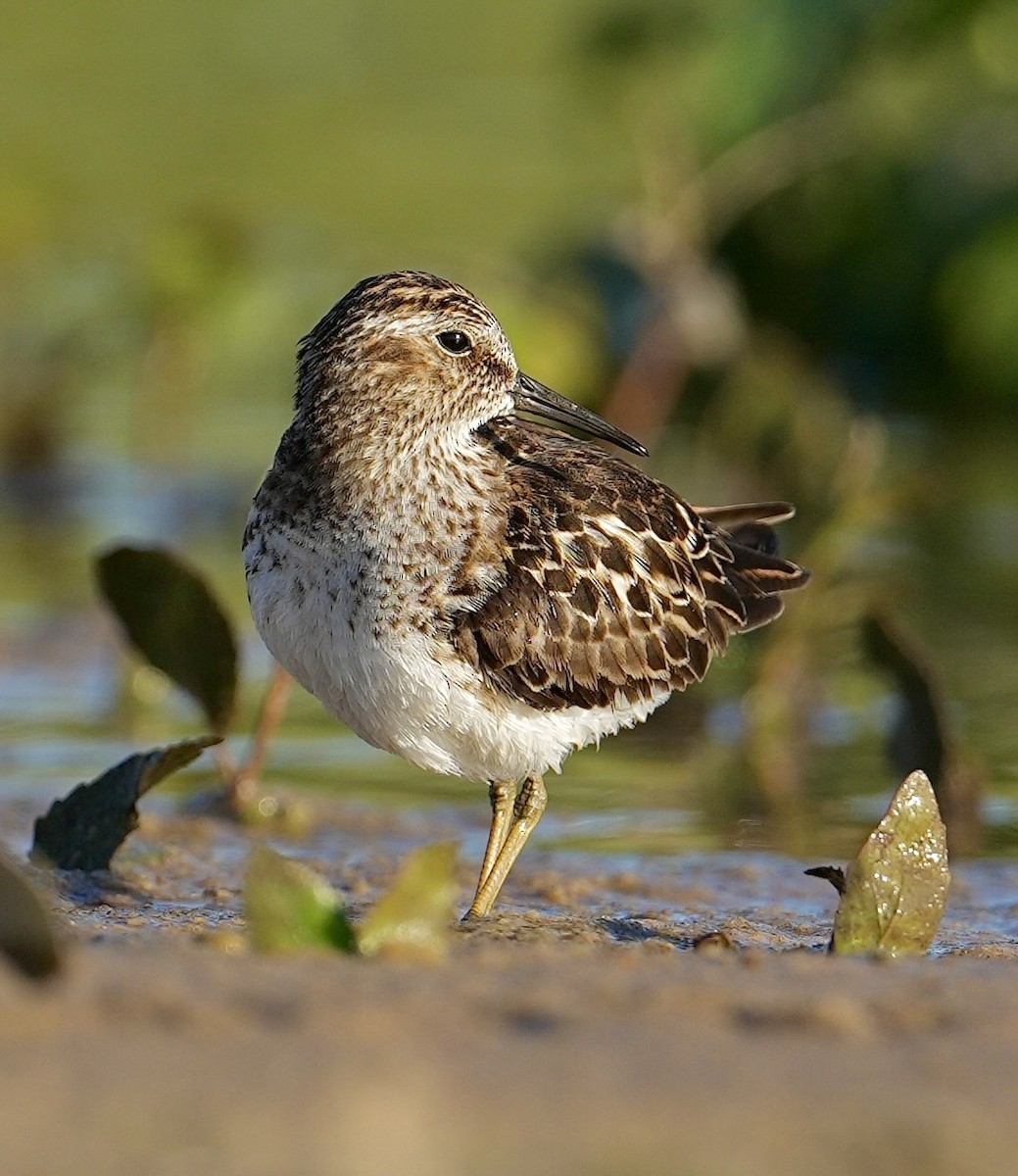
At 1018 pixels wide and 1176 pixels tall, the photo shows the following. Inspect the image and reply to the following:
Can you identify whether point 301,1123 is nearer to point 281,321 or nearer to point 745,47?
point 281,321

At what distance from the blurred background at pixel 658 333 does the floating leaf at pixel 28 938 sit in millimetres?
3295

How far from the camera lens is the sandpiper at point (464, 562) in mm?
5285

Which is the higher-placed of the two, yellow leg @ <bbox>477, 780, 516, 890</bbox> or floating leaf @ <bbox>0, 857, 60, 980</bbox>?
yellow leg @ <bbox>477, 780, 516, 890</bbox>

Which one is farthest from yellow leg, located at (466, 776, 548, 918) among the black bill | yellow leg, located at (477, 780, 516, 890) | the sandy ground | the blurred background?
the sandy ground

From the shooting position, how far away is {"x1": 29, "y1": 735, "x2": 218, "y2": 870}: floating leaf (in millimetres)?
5573

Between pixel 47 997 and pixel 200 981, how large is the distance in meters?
0.25

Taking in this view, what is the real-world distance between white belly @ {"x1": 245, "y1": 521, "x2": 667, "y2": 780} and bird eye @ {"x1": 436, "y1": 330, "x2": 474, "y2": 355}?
2.47ft

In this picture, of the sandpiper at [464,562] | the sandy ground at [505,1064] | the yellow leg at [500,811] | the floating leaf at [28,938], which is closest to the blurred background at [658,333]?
the yellow leg at [500,811]

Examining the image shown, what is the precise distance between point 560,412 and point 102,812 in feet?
5.51

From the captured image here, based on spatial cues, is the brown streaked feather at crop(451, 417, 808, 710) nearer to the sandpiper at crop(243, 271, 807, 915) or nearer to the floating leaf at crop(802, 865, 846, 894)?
the sandpiper at crop(243, 271, 807, 915)

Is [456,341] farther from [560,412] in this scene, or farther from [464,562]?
[464,562]

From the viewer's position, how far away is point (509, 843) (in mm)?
5906

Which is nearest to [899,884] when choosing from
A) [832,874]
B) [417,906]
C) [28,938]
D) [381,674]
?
[832,874]

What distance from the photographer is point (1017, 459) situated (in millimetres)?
12305
